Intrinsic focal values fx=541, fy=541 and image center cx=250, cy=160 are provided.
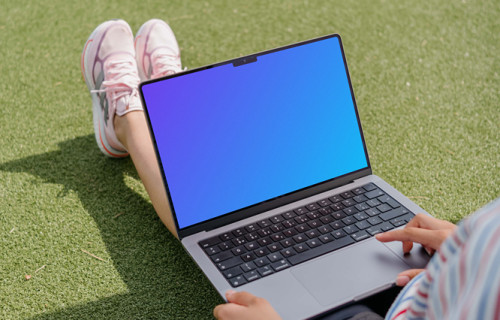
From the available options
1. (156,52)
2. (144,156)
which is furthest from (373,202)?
(156,52)

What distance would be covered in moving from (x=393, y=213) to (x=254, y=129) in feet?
1.07

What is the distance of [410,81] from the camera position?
1.84 metres

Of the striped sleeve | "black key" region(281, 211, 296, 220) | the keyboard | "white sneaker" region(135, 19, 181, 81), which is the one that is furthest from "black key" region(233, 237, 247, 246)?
"white sneaker" region(135, 19, 181, 81)

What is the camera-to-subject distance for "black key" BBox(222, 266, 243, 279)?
3.13 feet

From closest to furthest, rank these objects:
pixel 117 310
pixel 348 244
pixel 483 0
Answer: pixel 348 244 < pixel 117 310 < pixel 483 0

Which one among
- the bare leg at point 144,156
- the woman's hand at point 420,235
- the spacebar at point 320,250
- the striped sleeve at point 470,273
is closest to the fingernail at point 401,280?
the woman's hand at point 420,235

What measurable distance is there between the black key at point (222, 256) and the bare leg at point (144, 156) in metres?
0.23

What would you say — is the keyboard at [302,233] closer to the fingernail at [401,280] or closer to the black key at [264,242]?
the black key at [264,242]

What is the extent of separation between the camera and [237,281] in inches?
37.1

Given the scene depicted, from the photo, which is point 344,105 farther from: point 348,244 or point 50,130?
point 50,130

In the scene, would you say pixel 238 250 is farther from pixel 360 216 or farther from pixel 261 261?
pixel 360 216

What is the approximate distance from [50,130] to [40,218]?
14.6 inches

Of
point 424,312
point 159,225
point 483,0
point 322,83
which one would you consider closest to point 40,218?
point 159,225

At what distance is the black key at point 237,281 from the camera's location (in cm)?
94
